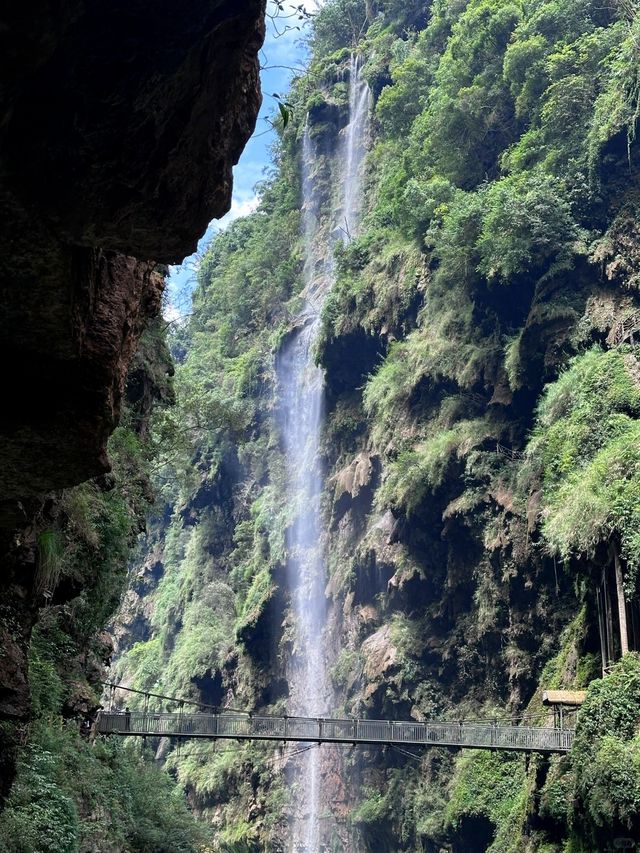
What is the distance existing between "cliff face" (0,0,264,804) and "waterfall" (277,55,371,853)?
2722 centimetres

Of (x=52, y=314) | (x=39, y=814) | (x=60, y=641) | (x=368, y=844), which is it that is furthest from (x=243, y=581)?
(x=52, y=314)

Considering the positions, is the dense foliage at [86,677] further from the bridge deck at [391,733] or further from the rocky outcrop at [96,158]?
the rocky outcrop at [96,158]

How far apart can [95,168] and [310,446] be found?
3426 cm

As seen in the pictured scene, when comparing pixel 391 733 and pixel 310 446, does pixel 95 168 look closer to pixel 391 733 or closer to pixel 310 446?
pixel 391 733

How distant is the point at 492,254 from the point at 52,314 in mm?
22005

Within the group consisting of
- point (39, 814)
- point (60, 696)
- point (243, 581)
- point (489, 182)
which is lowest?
point (39, 814)

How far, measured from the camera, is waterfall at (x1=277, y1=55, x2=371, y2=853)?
3077cm

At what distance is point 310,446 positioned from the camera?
37.8m

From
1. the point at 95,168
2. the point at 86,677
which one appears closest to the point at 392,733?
the point at 86,677

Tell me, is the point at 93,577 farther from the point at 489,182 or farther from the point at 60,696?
the point at 489,182

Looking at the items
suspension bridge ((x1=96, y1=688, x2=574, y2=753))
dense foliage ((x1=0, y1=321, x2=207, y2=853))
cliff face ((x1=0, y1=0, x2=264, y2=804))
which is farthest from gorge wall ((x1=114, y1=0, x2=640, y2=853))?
cliff face ((x1=0, y1=0, x2=264, y2=804))

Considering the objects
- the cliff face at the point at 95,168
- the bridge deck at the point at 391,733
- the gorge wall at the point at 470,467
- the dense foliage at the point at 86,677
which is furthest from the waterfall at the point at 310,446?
the cliff face at the point at 95,168

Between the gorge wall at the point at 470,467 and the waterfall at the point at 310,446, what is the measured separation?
0.77 m

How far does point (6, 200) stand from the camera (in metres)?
3.52
